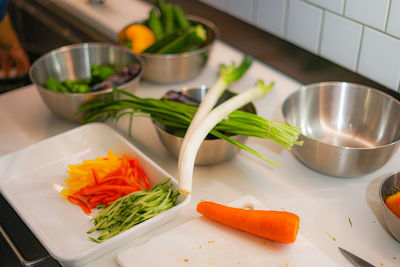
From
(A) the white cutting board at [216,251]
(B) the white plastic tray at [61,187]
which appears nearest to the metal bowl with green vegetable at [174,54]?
(B) the white plastic tray at [61,187]

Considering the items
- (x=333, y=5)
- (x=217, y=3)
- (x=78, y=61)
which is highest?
(x=333, y=5)

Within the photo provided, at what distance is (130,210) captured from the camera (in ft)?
3.30

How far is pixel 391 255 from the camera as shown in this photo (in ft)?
3.09

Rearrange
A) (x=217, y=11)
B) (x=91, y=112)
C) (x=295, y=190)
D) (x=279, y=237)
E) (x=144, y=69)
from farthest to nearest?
(x=217, y=11) < (x=144, y=69) < (x=91, y=112) < (x=295, y=190) < (x=279, y=237)

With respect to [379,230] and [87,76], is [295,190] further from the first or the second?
[87,76]

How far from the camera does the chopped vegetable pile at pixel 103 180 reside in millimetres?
1083

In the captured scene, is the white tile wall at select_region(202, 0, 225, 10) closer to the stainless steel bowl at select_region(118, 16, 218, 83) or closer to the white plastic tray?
the stainless steel bowl at select_region(118, 16, 218, 83)

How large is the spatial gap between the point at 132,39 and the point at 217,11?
377 mm

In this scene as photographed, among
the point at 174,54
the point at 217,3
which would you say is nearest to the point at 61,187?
the point at 174,54

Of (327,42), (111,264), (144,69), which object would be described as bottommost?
(111,264)

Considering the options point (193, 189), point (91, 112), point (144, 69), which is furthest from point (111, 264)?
point (144, 69)

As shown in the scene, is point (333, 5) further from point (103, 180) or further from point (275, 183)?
point (103, 180)

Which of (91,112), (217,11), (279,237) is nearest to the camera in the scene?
(279,237)

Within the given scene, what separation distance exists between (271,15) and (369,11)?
394 millimetres
